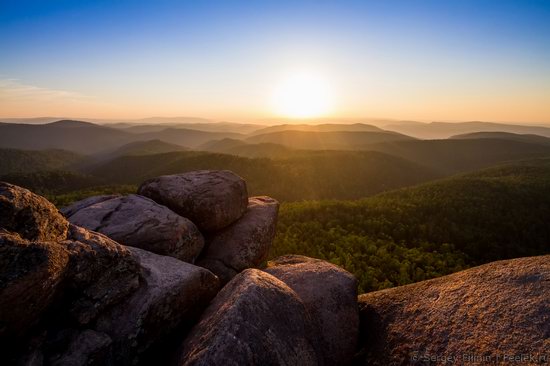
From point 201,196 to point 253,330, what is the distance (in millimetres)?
6551

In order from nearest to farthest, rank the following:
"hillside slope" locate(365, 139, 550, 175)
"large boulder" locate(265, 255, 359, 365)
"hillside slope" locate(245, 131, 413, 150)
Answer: "large boulder" locate(265, 255, 359, 365)
"hillside slope" locate(365, 139, 550, 175)
"hillside slope" locate(245, 131, 413, 150)

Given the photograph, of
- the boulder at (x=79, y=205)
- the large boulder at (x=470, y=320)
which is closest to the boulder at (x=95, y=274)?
the boulder at (x=79, y=205)

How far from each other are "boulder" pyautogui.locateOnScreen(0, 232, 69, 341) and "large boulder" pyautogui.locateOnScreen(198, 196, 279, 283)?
6.20 meters

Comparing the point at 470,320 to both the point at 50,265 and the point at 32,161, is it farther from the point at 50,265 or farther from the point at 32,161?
the point at 32,161

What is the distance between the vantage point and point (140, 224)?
919 cm

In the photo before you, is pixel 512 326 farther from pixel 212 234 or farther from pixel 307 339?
pixel 212 234

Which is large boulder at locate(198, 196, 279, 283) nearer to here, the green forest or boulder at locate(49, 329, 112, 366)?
boulder at locate(49, 329, 112, 366)

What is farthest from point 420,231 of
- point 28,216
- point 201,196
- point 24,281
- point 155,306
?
point 24,281

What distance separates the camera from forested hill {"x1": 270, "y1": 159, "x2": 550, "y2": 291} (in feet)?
66.8

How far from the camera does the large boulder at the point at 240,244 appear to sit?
11062 mm

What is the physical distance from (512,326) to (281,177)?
58.4 m

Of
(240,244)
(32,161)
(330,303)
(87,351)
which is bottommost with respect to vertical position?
(32,161)

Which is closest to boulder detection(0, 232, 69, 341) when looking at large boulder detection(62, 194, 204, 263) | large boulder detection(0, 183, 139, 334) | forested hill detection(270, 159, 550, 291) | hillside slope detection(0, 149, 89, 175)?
large boulder detection(0, 183, 139, 334)

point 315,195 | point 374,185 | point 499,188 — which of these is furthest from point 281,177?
point 499,188
